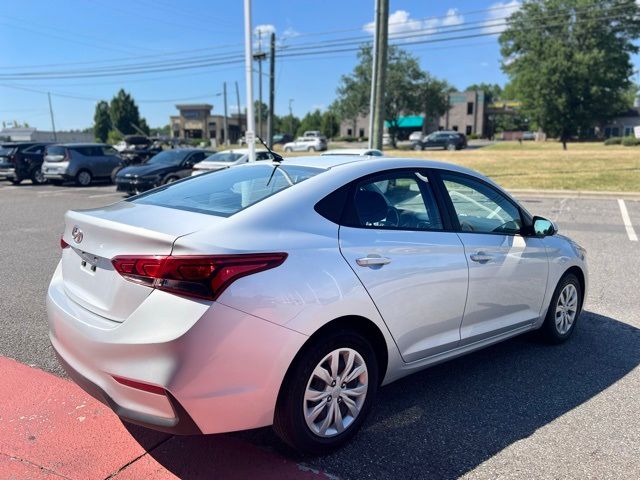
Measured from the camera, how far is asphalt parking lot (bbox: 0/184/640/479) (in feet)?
9.24

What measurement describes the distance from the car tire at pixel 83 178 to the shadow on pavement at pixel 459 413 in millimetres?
19126

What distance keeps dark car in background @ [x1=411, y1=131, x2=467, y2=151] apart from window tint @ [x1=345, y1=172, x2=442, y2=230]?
4759cm

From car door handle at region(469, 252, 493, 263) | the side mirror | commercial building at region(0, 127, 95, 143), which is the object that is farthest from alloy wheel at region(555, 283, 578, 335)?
commercial building at region(0, 127, 95, 143)

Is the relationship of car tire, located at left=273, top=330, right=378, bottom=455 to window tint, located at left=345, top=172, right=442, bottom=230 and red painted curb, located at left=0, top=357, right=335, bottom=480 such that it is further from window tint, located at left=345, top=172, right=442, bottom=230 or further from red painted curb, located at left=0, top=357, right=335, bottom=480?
window tint, located at left=345, top=172, right=442, bottom=230

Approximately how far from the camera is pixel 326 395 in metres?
2.79

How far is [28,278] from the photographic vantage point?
6297mm

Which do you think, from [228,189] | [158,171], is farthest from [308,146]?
[228,189]

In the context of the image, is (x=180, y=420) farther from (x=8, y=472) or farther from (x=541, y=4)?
(x=541, y=4)

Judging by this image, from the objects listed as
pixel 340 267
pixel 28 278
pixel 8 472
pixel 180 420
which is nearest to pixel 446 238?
pixel 340 267

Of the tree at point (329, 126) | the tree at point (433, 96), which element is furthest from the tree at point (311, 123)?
the tree at point (433, 96)

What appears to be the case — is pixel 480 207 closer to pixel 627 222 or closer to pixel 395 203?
pixel 395 203

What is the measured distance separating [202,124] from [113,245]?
338ft

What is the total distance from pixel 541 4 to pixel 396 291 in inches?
2477

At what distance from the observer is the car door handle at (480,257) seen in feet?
11.4
